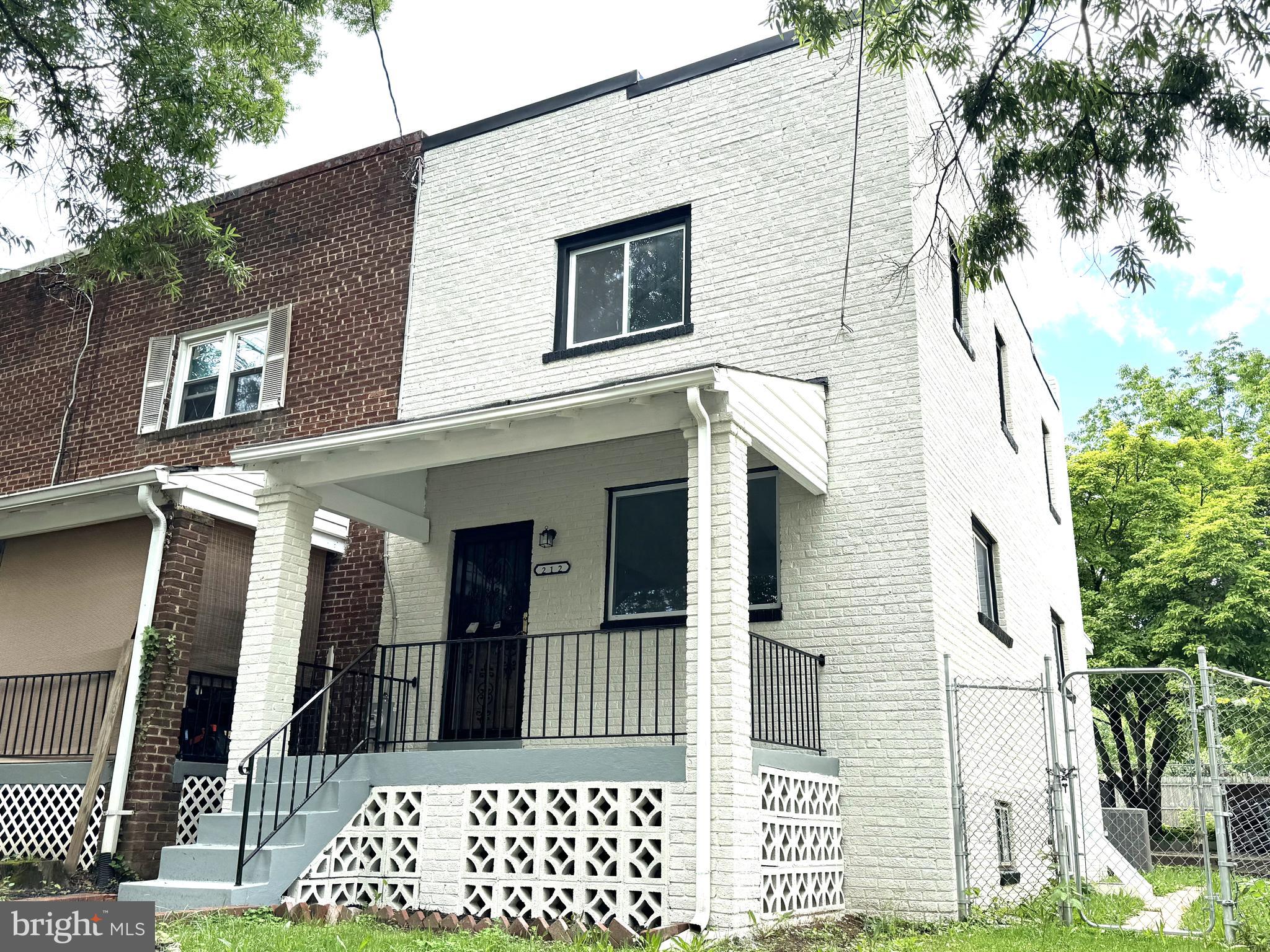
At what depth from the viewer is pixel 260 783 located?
855 centimetres

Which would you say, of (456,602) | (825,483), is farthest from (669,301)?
(456,602)

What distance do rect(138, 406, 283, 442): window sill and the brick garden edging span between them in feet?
21.4

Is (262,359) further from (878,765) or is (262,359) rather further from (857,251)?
(878,765)

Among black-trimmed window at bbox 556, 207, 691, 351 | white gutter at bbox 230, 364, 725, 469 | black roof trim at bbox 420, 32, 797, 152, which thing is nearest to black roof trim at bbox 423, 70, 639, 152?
black roof trim at bbox 420, 32, 797, 152

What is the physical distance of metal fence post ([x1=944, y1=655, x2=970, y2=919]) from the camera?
7.97 m

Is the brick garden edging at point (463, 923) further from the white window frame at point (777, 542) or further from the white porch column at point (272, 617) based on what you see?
the white window frame at point (777, 542)

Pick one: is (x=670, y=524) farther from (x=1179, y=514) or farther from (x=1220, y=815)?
(x=1179, y=514)

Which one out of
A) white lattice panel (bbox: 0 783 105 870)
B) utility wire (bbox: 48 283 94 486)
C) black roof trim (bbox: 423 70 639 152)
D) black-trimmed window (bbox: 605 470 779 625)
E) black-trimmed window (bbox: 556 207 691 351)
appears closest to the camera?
black-trimmed window (bbox: 605 470 779 625)

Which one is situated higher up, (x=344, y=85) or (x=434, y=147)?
(x=434, y=147)

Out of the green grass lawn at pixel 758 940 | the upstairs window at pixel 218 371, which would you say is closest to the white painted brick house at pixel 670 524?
the green grass lawn at pixel 758 940

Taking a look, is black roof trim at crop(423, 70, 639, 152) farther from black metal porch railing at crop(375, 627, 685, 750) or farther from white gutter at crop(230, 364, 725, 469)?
black metal porch railing at crop(375, 627, 685, 750)

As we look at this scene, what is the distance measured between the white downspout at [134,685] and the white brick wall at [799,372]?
223 cm

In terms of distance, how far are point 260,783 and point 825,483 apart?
5073 mm

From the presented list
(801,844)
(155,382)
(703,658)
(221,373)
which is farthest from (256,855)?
(155,382)
